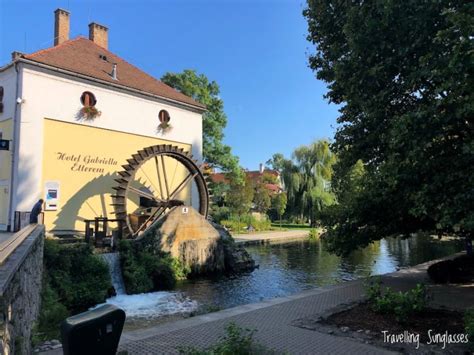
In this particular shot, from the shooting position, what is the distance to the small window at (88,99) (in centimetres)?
1755

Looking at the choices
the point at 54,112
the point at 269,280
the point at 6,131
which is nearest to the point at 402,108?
the point at 269,280

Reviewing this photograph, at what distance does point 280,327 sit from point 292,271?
10.1m

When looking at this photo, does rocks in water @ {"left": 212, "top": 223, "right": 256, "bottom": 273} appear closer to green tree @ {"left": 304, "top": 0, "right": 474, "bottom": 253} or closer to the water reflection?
the water reflection

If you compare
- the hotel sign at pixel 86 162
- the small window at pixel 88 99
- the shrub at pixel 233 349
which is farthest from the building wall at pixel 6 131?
the shrub at pixel 233 349

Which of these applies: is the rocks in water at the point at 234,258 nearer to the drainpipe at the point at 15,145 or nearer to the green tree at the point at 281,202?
the drainpipe at the point at 15,145

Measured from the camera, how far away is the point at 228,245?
17.3 meters

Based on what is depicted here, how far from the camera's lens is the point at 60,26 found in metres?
20.2

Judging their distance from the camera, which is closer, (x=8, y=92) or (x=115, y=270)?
(x=115, y=270)

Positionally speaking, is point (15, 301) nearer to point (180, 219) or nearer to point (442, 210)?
point (442, 210)

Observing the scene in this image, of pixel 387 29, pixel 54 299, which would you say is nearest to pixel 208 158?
pixel 54 299

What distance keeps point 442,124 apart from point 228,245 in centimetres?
1228

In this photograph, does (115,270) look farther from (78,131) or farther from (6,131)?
(6,131)

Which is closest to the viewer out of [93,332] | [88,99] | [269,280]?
[93,332]

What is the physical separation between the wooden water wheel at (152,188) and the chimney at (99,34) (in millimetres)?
7756
